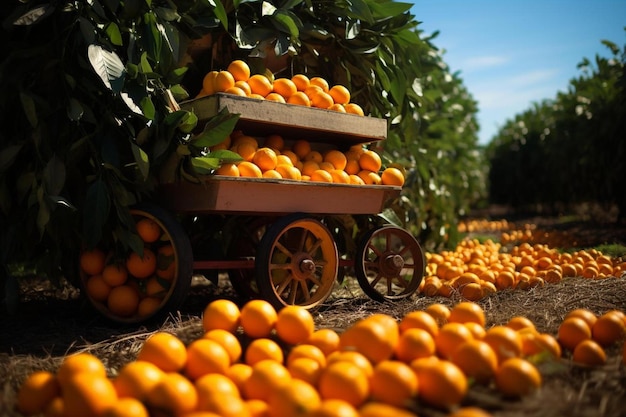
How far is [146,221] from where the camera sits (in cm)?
296

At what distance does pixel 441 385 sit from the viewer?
145 cm

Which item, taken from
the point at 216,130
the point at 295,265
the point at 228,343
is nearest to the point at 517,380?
the point at 228,343

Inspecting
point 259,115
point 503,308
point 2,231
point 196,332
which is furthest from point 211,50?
point 503,308

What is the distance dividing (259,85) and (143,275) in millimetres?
1277

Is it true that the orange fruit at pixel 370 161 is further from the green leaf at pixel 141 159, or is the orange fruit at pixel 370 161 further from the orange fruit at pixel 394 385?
the orange fruit at pixel 394 385

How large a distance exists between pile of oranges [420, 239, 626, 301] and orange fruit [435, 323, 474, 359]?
1707mm

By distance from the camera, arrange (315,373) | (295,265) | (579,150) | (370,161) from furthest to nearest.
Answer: (579,150) < (370,161) < (295,265) < (315,373)

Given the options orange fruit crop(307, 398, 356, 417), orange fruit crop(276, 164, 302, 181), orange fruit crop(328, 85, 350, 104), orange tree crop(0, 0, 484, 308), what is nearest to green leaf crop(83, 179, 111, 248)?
orange tree crop(0, 0, 484, 308)

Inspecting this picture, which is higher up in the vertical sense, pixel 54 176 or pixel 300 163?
pixel 300 163

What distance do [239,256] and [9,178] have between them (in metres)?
1.53

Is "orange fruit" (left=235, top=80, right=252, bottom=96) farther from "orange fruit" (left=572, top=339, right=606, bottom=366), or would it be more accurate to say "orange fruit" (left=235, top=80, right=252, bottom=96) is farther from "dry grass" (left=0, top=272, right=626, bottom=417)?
"orange fruit" (left=572, top=339, right=606, bottom=366)

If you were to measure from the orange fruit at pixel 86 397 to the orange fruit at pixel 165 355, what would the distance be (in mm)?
261

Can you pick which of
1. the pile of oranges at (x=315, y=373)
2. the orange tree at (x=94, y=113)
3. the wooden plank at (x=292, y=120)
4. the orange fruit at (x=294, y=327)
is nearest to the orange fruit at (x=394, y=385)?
the pile of oranges at (x=315, y=373)

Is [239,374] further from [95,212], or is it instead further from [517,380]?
[95,212]
